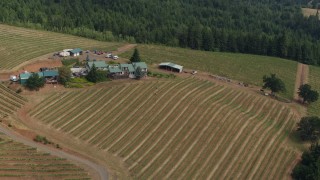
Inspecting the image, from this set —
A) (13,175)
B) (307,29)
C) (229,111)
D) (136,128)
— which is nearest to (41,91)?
(136,128)

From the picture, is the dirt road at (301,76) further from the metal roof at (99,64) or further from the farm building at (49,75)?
the farm building at (49,75)

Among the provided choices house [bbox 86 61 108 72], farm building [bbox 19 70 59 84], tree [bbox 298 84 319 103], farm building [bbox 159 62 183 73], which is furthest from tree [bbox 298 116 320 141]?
farm building [bbox 19 70 59 84]

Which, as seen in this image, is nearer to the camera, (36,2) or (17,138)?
(17,138)

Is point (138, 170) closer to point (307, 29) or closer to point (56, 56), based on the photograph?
point (56, 56)

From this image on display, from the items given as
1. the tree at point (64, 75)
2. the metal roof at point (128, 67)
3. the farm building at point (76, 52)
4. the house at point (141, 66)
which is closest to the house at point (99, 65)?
the metal roof at point (128, 67)

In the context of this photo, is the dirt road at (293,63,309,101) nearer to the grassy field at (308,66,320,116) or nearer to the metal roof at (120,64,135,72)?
the grassy field at (308,66,320,116)

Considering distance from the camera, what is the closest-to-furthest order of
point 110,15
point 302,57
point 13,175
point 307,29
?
point 13,175 < point 302,57 < point 110,15 < point 307,29
